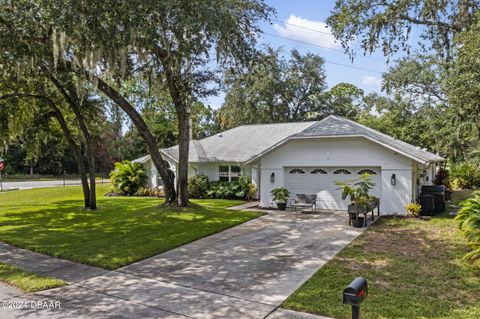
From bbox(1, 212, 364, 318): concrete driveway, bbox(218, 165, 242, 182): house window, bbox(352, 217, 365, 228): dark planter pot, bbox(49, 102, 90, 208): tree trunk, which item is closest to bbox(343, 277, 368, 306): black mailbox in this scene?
bbox(1, 212, 364, 318): concrete driveway

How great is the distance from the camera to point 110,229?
441 inches

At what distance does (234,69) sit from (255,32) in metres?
1.43

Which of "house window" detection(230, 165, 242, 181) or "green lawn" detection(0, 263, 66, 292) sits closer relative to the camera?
"green lawn" detection(0, 263, 66, 292)

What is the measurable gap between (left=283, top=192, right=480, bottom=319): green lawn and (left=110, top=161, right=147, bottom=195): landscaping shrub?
16185mm

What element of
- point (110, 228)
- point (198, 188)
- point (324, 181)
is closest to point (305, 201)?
point (324, 181)

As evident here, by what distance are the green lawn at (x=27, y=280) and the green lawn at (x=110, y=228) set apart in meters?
1.10

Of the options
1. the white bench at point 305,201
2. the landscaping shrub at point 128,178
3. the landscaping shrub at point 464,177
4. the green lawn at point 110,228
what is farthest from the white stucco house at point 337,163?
the landscaping shrub at point 128,178

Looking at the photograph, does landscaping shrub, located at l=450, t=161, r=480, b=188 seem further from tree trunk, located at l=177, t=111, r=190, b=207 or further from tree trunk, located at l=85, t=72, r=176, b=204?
tree trunk, located at l=85, t=72, r=176, b=204

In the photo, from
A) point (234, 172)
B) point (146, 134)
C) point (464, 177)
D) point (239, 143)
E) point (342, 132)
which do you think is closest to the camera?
point (342, 132)

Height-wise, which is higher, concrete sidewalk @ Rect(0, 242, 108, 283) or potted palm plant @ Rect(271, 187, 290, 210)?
potted palm plant @ Rect(271, 187, 290, 210)

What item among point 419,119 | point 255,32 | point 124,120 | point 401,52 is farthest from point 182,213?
point 124,120

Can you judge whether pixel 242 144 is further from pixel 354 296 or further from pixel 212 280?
pixel 354 296

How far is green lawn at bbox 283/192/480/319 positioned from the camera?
5129 mm

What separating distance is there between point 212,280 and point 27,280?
335 cm
